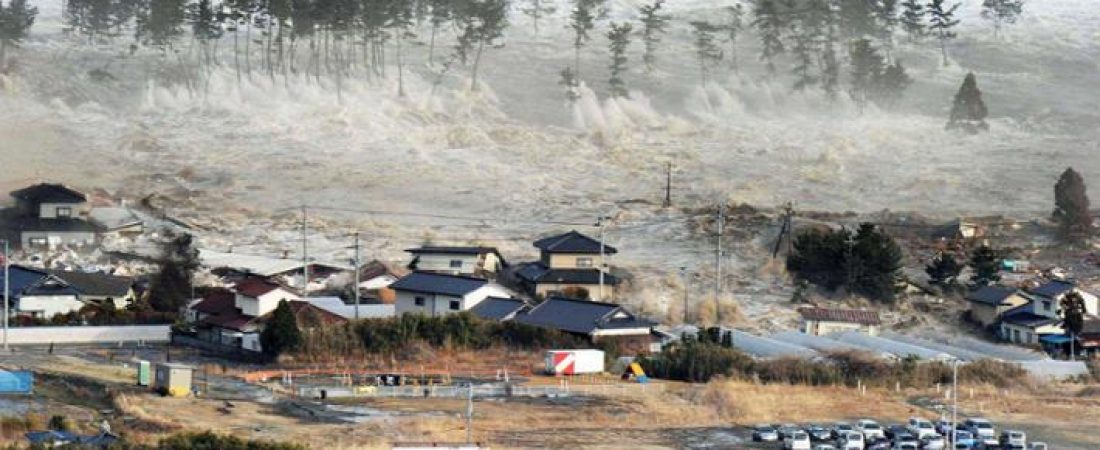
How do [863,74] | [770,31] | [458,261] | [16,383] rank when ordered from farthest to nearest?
[770,31]
[863,74]
[458,261]
[16,383]

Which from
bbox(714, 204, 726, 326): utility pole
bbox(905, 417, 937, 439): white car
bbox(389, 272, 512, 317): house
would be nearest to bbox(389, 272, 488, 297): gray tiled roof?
bbox(389, 272, 512, 317): house

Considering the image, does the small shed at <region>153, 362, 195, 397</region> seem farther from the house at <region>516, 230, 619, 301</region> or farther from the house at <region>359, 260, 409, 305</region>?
the house at <region>516, 230, 619, 301</region>

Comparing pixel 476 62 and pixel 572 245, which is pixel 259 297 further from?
pixel 476 62

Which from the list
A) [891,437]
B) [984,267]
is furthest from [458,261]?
[891,437]

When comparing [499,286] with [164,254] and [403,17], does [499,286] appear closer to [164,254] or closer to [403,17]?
[164,254]

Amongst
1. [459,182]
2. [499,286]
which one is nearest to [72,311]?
[499,286]
